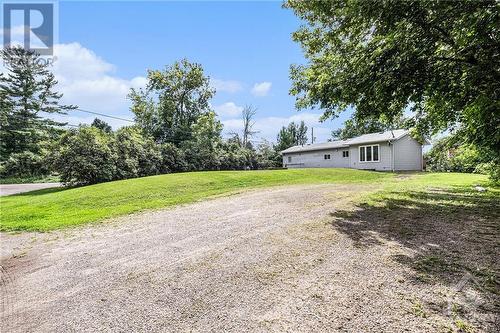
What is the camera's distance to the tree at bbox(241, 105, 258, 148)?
158 ft

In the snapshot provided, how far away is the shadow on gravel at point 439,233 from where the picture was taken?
3.12 metres

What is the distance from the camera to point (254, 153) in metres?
34.2

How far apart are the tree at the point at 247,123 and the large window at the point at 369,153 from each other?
25.7 meters

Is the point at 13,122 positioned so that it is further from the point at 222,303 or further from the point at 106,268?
the point at 222,303

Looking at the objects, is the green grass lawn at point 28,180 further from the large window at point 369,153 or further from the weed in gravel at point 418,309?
the weed in gravel at point 418,309

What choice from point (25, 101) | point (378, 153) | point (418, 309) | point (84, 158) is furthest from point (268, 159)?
point (418, 309)

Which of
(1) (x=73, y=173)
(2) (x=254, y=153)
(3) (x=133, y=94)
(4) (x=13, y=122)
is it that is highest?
(3) (x=133, y=94)

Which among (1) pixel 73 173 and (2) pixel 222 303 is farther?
(1) pixel 73 173

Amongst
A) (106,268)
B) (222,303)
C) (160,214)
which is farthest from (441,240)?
(160,214)

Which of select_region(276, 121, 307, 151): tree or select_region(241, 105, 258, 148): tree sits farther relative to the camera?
select_region(241, 105, 258, 148): tree

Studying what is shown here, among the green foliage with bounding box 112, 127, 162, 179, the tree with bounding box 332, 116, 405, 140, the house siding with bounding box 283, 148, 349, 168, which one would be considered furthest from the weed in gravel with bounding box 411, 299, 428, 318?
the house siding with bounding box 283, 148, 349, 168

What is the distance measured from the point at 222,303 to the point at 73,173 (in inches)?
601

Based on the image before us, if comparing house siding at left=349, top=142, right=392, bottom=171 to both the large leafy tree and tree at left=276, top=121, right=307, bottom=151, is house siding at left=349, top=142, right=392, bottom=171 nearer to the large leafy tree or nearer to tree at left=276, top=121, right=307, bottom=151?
the large leafy tree

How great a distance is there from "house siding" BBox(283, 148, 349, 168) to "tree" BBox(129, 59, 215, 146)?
43.0ft
